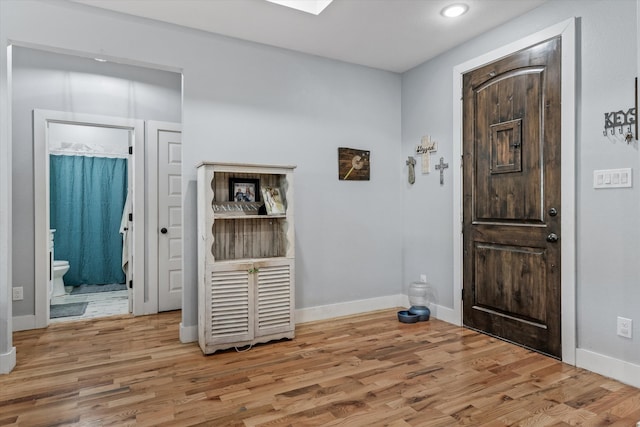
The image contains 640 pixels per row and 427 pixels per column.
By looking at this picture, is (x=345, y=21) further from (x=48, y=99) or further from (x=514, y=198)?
(x=48, y=99)

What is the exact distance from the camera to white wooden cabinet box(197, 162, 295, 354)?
293 cm

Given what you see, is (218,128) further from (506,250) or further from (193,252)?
(506,250)

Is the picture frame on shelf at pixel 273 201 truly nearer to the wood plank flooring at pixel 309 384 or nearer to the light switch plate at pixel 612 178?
the wood plank flooring at pixel 309 384

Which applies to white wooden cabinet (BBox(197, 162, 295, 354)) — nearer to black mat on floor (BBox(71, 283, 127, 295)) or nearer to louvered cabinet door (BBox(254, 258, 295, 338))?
louvered cabinet door (BBox(254, 258, 295, 338))

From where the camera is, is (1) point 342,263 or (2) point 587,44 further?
(1) point 342,263

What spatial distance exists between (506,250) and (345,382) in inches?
68.1

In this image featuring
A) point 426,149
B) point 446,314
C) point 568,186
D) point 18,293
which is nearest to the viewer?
point 568,186

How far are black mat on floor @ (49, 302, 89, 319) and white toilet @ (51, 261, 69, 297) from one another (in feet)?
1.85

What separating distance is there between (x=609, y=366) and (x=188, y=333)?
3.07 meters

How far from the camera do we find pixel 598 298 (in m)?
2.52

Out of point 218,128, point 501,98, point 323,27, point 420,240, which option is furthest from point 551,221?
point 218,128

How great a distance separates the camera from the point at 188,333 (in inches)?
125

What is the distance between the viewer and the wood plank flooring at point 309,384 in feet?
6.53

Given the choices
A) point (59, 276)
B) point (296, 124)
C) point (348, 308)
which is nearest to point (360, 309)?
point (348, 308)
